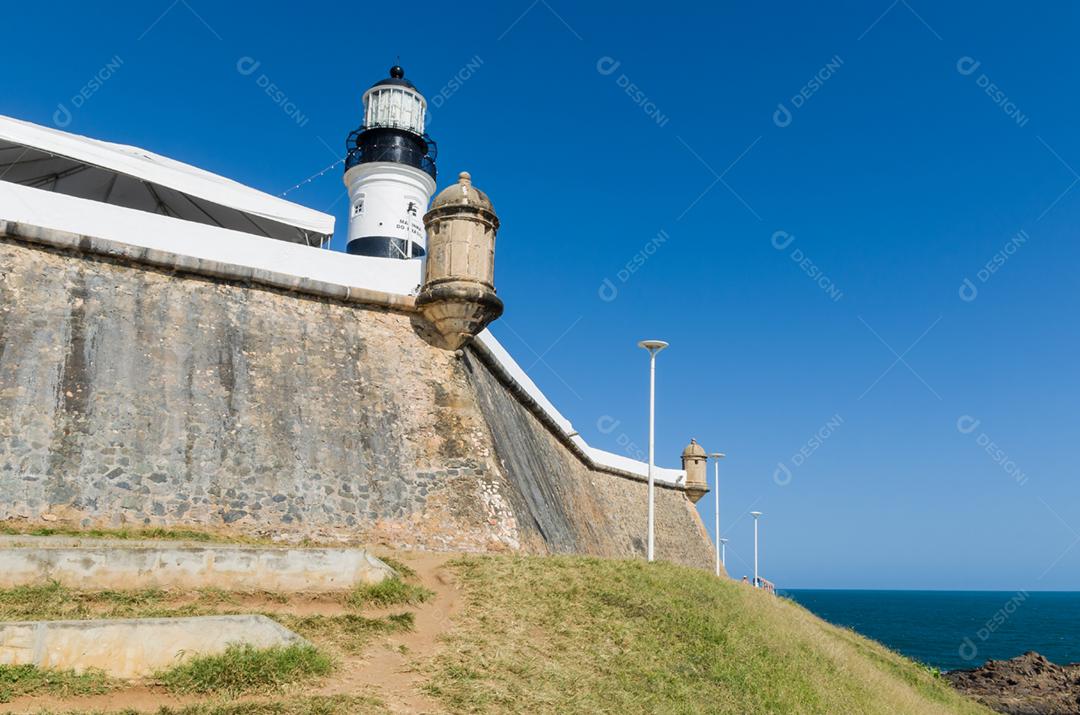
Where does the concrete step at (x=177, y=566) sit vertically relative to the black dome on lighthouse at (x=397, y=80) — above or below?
below

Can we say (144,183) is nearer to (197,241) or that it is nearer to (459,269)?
(197,241)

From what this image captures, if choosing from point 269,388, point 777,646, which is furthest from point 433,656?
point 269,388

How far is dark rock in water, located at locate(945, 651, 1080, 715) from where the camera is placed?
73.2 ft

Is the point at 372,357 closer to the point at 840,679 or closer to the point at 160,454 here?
the point at 160,454

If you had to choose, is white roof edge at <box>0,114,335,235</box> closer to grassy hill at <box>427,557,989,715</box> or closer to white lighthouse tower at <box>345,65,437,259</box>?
white lighthouse tower at <box>345,65,437,259</box>

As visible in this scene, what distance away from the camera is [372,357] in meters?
13.8

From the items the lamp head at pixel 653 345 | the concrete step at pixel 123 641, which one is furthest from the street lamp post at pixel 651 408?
the concrete step at pixel 123 641

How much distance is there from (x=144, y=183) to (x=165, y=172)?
6.41ft

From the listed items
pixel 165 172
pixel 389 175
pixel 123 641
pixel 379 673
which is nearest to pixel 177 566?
pixel 123 641

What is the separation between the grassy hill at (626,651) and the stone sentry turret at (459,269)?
4805 millimetres

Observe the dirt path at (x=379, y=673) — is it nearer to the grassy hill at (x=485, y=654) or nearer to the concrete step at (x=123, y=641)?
the grassy hill at (x=485, y=654)

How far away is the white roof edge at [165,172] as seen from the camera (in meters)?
13.8

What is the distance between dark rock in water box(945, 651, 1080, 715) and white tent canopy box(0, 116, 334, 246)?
2112 centimetres

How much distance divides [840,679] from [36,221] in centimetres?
1254
